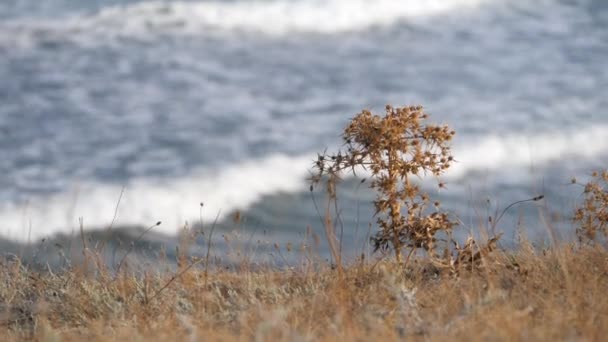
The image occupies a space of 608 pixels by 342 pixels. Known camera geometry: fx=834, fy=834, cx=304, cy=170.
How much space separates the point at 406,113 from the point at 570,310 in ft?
6.45

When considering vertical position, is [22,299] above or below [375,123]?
below

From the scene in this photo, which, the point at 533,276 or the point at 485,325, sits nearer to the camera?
the point at 485,325

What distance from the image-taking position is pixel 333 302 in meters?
5.52

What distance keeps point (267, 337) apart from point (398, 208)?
83.9 inches

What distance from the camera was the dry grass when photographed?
4664mm

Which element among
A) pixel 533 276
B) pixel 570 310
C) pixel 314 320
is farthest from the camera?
pixel 533 276

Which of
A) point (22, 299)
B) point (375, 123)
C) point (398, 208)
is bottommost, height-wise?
point (22, 299)

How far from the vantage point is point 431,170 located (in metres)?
6.22

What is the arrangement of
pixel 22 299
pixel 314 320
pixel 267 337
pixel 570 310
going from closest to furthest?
pixel 267 337 → pixel 570 310 → pixel 314 320 → pixel 22 299

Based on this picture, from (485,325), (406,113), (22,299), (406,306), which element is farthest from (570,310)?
(22,299)

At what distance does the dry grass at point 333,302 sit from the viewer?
4.66 meters

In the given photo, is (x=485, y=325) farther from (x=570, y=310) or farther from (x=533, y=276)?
(x=533, y=276)

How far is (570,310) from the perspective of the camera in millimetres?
4969

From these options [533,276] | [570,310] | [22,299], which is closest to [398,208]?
[533,276]
